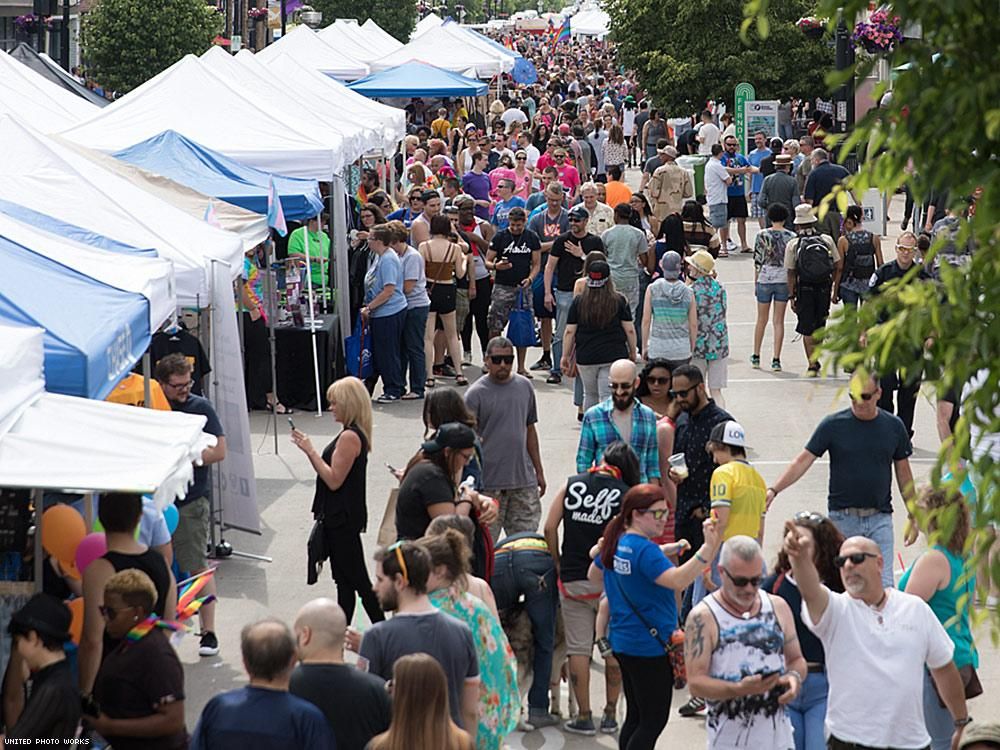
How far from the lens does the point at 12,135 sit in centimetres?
1168

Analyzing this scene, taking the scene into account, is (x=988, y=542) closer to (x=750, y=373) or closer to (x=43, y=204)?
(x=43, y=204)

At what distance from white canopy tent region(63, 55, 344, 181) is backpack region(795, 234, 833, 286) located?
15.6 ft

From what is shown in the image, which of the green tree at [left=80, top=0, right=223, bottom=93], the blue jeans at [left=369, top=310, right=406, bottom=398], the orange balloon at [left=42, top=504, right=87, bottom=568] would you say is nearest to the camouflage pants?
the orange balloon at [left=42, top=504, right=87, bottom=568]

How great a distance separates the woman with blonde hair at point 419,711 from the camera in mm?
5461

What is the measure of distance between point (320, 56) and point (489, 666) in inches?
1183

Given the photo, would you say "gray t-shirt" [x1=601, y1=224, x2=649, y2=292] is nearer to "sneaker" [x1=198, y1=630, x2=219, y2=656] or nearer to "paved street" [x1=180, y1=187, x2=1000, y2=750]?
"paved street" [x1=180, y1=187, x2=1000, y2=750]

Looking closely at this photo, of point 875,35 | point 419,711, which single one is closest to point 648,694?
point 419,711

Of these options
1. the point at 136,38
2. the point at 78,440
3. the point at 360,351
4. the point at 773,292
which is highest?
the point at 136,38

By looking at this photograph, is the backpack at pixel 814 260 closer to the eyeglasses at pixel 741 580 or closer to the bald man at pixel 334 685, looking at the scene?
the eyeglasses at pixel 741 580

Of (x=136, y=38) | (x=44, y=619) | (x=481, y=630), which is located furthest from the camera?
(x=136, y=38)

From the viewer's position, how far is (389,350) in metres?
16.1

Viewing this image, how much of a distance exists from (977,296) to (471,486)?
4991 millimetres

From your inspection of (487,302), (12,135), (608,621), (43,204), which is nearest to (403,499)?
(608,621)

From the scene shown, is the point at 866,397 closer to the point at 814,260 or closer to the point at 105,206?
the point at 105,206
